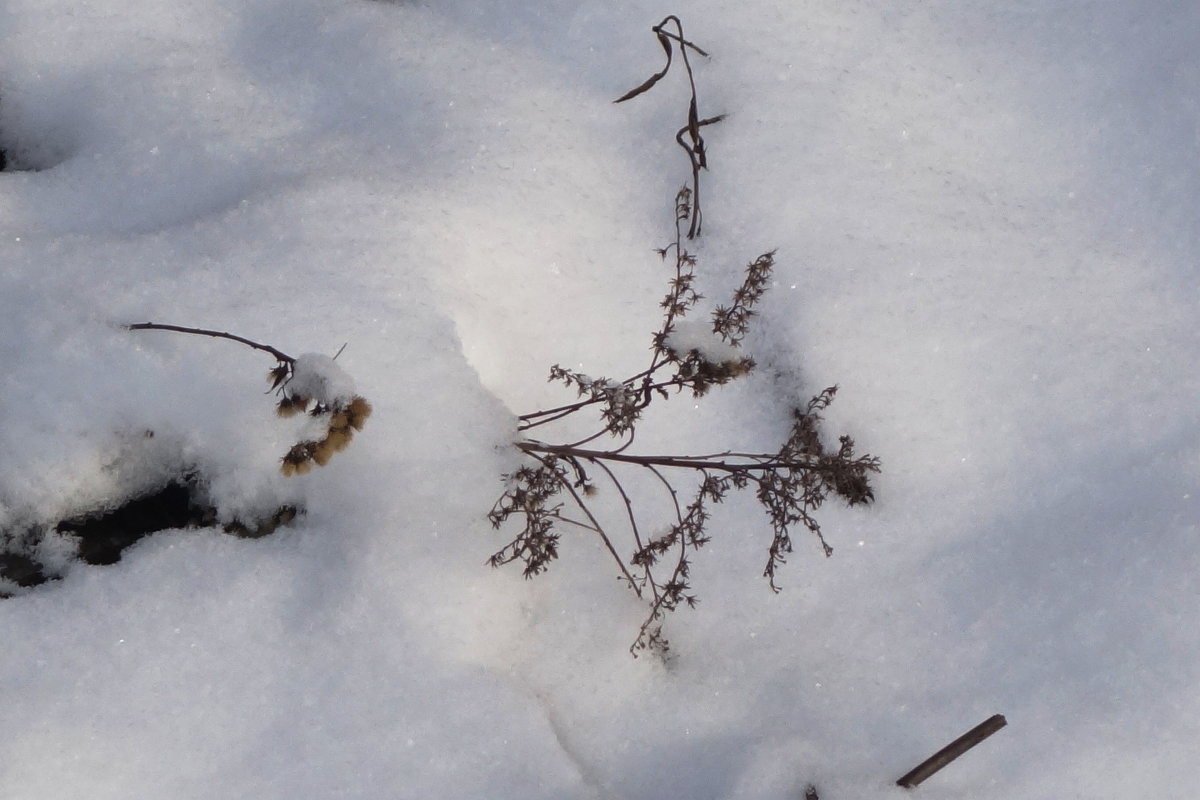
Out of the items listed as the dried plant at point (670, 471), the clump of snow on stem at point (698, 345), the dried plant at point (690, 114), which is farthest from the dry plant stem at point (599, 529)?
the dried plant at point (690, 114)

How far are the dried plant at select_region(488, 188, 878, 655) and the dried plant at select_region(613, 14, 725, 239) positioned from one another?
0.13 feet

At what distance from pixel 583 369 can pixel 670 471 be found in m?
0.36

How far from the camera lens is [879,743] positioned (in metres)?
2.36

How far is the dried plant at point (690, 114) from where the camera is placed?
95.4 inches

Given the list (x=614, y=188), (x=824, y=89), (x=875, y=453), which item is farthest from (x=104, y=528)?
(x=824, y=89)

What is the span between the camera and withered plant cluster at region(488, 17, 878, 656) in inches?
76.0


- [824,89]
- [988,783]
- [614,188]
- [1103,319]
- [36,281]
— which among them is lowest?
[36,281]

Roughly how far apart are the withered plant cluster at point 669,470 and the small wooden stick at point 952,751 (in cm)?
59

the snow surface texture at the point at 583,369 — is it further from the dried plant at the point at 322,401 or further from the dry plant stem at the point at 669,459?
the dried plant at the point at 322,401

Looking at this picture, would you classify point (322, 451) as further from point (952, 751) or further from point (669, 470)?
point (952, 751)

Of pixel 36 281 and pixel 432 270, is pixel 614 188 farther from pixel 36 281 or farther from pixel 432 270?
pixel 36 281

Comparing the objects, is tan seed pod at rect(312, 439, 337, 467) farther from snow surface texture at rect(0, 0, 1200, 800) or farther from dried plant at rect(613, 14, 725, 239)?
dried plant at rect(613, 14, 725, 239)

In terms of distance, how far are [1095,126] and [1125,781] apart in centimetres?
182

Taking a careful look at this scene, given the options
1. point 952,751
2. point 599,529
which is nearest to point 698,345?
point 599,529
